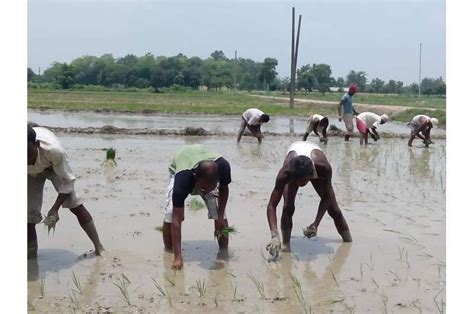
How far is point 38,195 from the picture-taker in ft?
15.5

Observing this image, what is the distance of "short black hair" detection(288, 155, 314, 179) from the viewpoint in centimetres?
476

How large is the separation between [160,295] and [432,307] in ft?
6.09

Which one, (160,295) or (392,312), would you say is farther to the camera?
(160,295)

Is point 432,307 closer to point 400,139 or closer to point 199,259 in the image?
point 199,259

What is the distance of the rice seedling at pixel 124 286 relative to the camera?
12.8 ft

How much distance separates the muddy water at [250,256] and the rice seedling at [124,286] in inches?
1.0

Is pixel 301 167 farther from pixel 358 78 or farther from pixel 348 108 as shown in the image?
pixel 358 78

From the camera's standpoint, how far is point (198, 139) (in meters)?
15.0

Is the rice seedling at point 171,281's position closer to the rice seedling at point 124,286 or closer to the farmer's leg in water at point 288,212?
the rice seedling at point 124,286

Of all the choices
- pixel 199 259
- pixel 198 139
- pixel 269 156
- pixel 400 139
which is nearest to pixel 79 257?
pixel 199 259

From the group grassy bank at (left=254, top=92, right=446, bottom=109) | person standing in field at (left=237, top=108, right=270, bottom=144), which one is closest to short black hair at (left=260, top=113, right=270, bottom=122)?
person standing in field at (left=237, top=108, right=270, bottom=144)

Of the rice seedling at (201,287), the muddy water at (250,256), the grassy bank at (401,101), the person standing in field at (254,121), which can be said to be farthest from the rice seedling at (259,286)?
the grassy bank at (401,101)

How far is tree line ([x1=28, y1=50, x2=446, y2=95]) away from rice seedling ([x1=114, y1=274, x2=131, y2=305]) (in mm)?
67025

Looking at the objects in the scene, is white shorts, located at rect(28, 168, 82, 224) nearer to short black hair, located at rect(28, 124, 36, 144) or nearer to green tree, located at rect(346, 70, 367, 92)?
short black hair, located at rect(28, 124, 36, 144)
